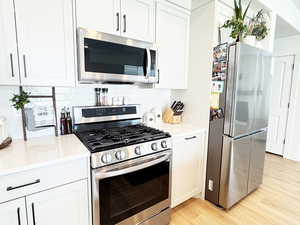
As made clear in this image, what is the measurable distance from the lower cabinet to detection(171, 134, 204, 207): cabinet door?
941 mm

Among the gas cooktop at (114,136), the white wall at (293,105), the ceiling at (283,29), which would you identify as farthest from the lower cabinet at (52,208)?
the white wall at (293,105)

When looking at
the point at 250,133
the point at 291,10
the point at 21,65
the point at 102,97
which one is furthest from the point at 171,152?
the point at 291,10

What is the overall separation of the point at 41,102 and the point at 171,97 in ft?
5.35

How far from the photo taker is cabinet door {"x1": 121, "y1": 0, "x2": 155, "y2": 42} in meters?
1.58

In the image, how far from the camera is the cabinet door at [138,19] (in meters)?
1.58

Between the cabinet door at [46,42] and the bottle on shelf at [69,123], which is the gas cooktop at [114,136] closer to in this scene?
the bottle on shelf at [69,123]

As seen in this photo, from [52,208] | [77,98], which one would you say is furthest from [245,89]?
[52,208]

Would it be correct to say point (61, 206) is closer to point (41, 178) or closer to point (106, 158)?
point (41, 178)

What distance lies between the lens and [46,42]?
127cm

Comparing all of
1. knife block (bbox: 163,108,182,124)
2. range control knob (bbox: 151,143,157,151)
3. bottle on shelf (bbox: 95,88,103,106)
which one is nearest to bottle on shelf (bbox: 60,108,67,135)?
bottle on shelf (bbox: 95,88,103,106)

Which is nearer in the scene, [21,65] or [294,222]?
[21,65]

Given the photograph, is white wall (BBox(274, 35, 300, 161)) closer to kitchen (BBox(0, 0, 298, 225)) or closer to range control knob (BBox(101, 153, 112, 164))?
kitchen (BBox(0, 0, 298, 225))

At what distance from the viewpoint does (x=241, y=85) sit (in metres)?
1.77

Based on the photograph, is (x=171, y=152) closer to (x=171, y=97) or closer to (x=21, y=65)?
(x=171, y=97)
